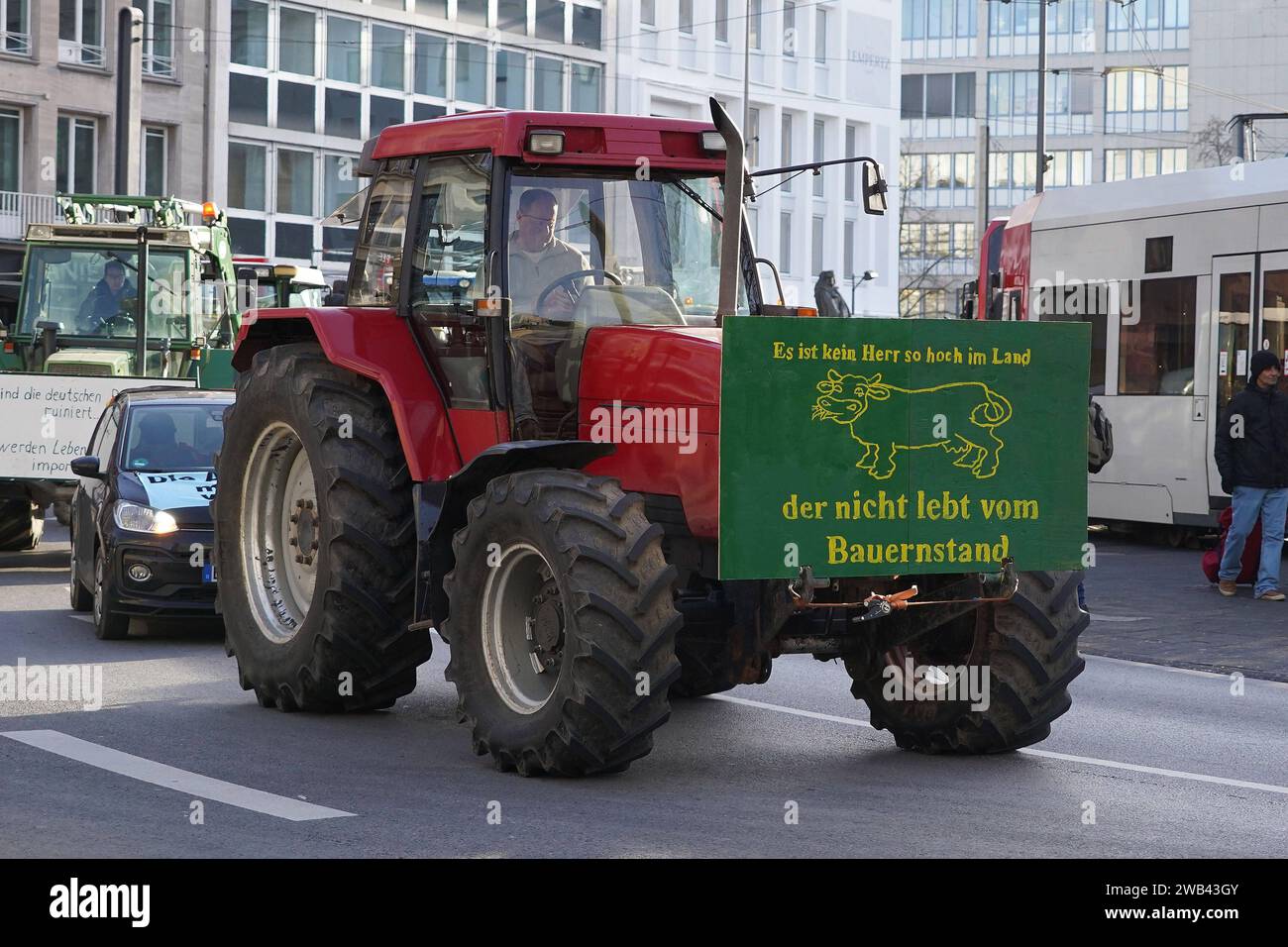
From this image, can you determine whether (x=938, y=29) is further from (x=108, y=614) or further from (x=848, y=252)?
(x=108, y=614)

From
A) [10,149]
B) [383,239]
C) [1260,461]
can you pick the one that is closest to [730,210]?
[383,239]

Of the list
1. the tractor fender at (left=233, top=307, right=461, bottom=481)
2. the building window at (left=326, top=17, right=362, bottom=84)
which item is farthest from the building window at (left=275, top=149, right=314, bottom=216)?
the tractor fender at (left=233, top=307, right=461, bottom=481)

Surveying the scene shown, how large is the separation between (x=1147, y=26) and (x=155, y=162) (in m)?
55.5

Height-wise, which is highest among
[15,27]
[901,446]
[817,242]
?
[15,27]

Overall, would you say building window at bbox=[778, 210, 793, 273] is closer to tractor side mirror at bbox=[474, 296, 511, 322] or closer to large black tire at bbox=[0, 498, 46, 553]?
large black tire at bbox=[0, 498, 46, 553]

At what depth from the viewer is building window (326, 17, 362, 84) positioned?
174 ft

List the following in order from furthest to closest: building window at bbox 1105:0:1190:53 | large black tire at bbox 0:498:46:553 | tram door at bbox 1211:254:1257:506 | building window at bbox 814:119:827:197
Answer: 1. building window at bbox 1105:0:1190:53
2. building window at bbox 814:119:827:197
3. tram door at bbox 1211:254:1257:506
4. large black tire at bbox 0:498:46:553

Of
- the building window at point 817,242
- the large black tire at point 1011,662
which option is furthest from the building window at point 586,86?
the large black tire at point 1011,662

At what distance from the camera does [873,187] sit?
9445 mm

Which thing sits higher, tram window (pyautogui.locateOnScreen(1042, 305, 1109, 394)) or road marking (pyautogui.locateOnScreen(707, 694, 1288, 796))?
tram window (pyautogui.locateOnScreen(1042, 305, 1109, 394))

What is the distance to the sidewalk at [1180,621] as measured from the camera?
14.1 meters

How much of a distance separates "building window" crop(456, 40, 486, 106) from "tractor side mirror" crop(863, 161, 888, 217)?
48.0 m
